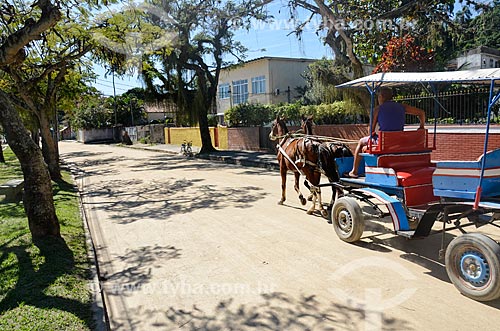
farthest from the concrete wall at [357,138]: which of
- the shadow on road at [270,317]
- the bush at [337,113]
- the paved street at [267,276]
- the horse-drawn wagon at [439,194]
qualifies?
the shadow on road at [270,317]

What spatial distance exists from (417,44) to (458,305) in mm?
14347

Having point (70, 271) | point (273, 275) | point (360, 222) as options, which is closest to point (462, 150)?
point (360, 222)

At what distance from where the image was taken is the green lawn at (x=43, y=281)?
3.98m

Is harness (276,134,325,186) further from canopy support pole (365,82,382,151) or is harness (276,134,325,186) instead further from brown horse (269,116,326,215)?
canopy support pole (365,82,382,151)

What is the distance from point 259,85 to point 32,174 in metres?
29.9

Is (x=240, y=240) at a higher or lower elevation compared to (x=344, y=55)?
lower

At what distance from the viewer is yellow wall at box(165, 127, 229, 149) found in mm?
27875

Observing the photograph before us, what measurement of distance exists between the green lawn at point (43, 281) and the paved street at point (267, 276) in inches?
13.0

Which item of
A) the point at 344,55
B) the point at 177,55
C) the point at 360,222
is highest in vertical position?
the point at 177,55

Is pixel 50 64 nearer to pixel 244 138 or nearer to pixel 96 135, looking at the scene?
pixel 244 138

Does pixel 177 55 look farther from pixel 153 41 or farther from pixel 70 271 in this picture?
pixel 70 271

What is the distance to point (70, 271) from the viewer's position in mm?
5359

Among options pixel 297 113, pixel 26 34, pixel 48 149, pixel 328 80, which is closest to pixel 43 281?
pixel 26 34

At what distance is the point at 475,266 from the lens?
163 inches
